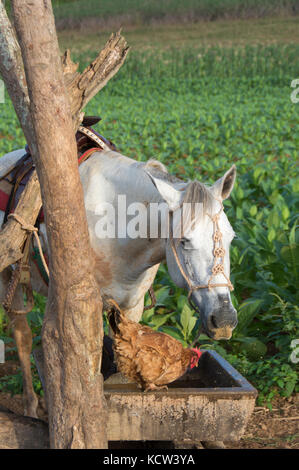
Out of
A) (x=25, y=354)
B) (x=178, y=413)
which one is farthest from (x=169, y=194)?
(x=25, y=354)

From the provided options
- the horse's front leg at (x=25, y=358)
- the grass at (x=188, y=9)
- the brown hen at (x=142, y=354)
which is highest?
the grass at (x=188, y=9)

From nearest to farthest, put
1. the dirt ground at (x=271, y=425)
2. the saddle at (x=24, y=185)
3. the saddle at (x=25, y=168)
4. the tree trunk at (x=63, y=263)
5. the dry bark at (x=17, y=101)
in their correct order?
the tree trunk at (x=63, y=263) → the dry bark at (x=17, y=101) → the saddle at (x=24, y=185) → the saddle at (x=25, y=168) → the dirt ground at (x=271, y=425)

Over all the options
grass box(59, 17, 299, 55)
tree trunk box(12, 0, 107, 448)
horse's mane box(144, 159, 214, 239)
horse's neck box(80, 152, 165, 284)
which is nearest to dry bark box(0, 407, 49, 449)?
tree trunk box(12, 0, 107, 448)

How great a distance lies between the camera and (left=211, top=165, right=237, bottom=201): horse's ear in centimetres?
312

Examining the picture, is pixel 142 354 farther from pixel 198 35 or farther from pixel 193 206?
pixel 198 35

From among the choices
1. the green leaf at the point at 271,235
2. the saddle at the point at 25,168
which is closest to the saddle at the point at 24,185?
the saddle at the point at 25,168

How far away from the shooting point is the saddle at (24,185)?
12.4 feet

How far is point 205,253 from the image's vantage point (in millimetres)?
2988

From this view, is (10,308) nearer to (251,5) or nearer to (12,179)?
(12,179)

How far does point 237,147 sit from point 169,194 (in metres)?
11.9

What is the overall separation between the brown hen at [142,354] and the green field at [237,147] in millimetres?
1730

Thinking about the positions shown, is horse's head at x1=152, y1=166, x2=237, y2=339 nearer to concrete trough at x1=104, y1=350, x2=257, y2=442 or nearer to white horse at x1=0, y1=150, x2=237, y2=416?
white horse at x1=0, y1=150, x2=237, y2=416

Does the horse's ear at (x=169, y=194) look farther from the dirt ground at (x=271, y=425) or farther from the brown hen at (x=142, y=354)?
the dirt ground at (x=271, y=425)

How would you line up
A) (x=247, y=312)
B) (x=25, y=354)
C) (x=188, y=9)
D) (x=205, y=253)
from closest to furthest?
(x=205, y=253)
(x=25, y=354)
(x=247, y=312)
(x=188, y=9)
